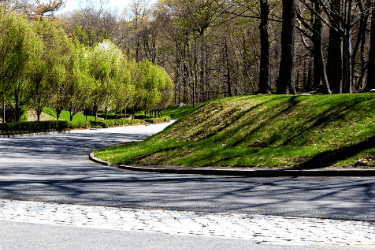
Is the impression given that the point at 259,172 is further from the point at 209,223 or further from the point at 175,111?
the point at 175,111

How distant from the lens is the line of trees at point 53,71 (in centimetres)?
2981

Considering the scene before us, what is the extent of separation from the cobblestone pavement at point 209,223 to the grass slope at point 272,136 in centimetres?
565

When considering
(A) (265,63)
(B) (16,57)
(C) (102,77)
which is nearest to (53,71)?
(B) (16,57)

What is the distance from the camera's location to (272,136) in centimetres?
1407

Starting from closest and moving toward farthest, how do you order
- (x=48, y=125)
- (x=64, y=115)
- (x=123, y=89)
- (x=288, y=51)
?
1. (x=288, y=51)
2. (x=48, y=125)
3. (x=123, y=89)
4. (x=64, y=115)

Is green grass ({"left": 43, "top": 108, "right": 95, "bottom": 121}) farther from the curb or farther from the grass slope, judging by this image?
the curb

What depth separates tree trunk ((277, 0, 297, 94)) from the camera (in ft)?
61.8

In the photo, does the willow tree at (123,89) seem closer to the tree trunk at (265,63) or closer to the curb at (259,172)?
the tree trunk at (265,63)

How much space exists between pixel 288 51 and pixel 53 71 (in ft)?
76.0

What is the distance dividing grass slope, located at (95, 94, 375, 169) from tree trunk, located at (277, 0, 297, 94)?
204cm

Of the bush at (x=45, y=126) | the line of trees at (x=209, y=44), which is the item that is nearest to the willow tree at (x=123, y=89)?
the bush at (x=45, y=126)

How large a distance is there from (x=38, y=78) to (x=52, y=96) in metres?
2.24

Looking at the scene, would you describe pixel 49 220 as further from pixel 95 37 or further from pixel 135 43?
pixel 135 43

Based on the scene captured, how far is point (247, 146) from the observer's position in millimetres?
13812
